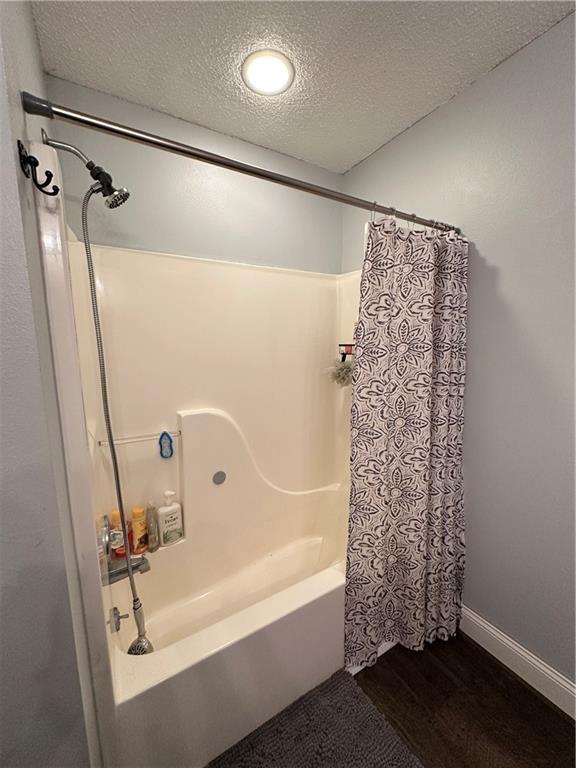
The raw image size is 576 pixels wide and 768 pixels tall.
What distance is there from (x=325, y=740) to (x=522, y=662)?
86cm

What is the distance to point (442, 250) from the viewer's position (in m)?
1.30

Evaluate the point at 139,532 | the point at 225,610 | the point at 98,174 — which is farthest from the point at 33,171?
the point at 225,610

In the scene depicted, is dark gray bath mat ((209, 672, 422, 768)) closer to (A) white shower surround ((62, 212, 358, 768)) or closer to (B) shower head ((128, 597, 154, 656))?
(A) white shower surround ((62, 212, 358, 768))

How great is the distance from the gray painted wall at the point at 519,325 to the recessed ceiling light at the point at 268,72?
0.73 metres

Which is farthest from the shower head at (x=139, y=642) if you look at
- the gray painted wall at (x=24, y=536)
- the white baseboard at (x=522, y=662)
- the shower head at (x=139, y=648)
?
the white baseboard at (x=522, y=662)

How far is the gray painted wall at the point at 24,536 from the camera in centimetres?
48

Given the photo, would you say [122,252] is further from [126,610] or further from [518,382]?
[518,382]

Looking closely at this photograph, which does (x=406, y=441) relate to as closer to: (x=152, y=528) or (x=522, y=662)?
(x=522, y=662)

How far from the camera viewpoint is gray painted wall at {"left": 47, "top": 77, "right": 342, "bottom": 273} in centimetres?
135

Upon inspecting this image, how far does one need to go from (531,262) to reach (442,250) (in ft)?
1.05

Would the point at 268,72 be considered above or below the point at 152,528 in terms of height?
above

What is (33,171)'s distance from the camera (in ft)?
2.16

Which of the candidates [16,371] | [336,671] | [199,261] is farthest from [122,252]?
[336,671]

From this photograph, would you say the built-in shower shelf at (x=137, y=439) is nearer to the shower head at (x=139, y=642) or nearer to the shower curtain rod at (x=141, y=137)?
the shower head at (x=139, y=642)
